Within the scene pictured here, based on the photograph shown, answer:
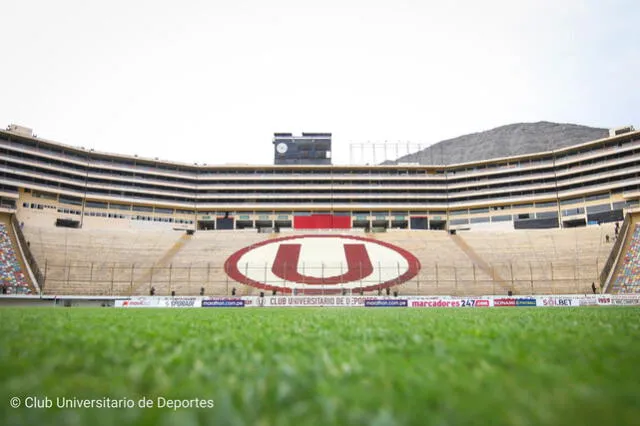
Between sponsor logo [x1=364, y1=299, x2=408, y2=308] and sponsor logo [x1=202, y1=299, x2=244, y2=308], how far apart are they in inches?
396

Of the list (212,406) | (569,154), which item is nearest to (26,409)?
(212,406)

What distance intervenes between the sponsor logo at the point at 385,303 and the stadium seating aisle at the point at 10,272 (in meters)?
29.3

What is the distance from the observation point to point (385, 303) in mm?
32875

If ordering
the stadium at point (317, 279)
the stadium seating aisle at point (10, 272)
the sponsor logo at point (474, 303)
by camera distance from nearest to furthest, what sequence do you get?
the stadium at point (317, 279) → the sponsor logo at point (474, 303) → the stadium seating aisle at point (10, 272)

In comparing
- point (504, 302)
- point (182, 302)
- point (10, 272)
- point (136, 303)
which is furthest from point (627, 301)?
point (10, 272)

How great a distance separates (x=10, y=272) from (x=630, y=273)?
5996cm

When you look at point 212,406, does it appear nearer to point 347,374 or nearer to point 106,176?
point 347,374

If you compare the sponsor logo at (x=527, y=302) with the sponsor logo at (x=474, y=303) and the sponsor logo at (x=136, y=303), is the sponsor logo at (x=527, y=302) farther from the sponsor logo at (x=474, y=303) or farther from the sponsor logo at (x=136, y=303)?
the sponsor logo at (x=136, y=303)

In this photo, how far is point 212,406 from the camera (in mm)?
2002

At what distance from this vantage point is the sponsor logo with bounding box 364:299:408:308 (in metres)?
32.5

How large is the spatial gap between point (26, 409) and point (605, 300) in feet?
126

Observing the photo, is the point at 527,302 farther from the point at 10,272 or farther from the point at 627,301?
the point at 10,272

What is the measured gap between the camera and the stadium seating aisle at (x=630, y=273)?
38.4m

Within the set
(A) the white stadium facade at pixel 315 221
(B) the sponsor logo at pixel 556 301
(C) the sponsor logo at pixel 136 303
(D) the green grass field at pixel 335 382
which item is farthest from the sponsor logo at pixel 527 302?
(D) the green grass field at pixel 335 382
